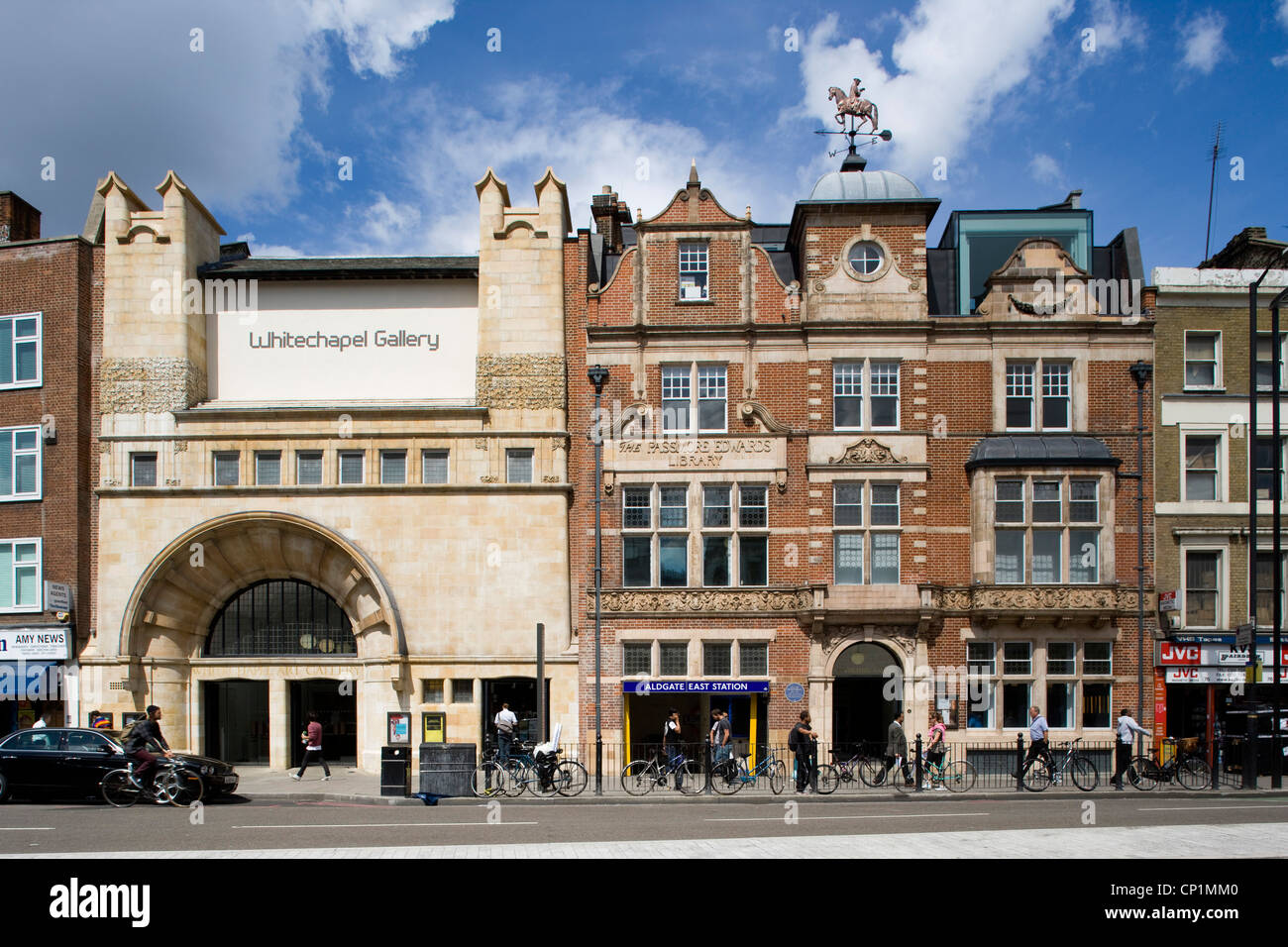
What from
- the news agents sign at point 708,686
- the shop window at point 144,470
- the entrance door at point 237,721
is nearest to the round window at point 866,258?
the news agents sign at point 708,686

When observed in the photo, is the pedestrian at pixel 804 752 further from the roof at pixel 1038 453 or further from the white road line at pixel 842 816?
the roof at pixel 1038 453

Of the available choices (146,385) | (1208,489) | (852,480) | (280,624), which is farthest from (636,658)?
(1208,489)

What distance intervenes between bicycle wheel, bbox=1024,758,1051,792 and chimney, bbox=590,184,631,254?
17715mm

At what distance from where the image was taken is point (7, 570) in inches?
1151

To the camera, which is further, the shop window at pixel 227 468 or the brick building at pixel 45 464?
the shop window at pixel 227 468

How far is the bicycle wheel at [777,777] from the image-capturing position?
884 inches

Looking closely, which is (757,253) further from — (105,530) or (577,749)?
(105,530)

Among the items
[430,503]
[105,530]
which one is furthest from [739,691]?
[105,530]

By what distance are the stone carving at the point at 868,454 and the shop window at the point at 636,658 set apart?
6798 mm

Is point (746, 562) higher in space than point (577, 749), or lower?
higher

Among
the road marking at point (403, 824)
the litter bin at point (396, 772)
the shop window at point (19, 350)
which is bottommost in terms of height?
the litter bin at point (396, 772)

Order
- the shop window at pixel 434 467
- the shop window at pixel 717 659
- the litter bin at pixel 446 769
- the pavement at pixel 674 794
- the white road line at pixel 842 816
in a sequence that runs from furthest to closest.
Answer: the shop window at pixel 434 467, the shop window at pixel 717 659, the pavement at pixel 674 794, the litter bin at pixel 446 769, the white road line at pixel 842 816

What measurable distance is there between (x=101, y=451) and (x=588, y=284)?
546 inches

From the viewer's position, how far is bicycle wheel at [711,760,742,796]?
22511 mm
